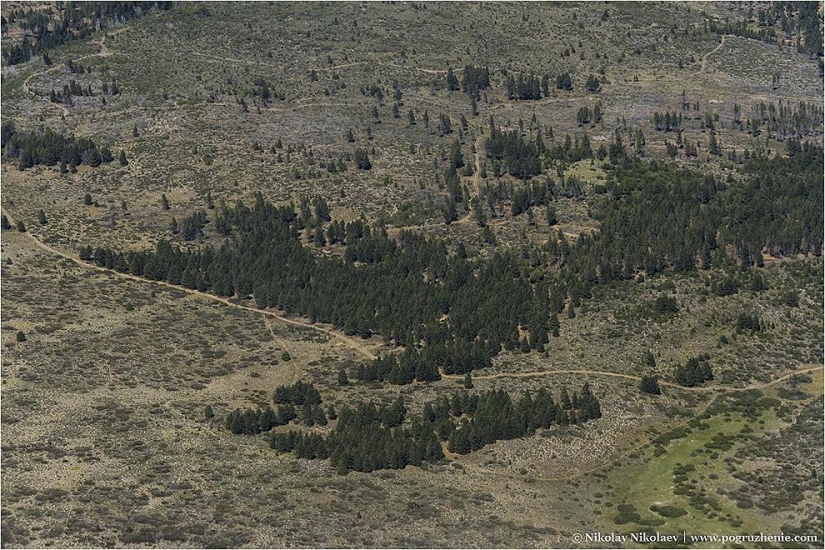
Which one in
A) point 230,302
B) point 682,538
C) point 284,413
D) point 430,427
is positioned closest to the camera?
point 682,538

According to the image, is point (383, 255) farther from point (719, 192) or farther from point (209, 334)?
point (719, 192)

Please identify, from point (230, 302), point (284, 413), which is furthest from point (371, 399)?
point (230, 302)

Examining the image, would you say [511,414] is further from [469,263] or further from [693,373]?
[469,263]

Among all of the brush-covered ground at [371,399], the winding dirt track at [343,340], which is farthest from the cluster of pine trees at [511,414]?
the winding dirt track at [343,340]

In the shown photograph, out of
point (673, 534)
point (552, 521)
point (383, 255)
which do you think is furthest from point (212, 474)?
point (383, 255)

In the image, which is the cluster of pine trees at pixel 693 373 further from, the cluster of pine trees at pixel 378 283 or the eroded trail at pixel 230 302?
the eroded trail at pixel 230 302

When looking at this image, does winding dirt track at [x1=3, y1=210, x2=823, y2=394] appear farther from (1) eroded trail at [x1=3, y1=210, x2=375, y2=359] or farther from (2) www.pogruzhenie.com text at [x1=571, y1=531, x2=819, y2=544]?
(2) www.pogruzhenie.com text at [x1=571, y1=531, x2=819, y2=544]

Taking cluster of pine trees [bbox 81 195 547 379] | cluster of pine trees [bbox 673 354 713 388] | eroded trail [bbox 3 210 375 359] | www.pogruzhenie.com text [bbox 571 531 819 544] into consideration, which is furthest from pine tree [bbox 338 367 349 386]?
www.pogruzhenie.com text [bbox 571 531 819 544]

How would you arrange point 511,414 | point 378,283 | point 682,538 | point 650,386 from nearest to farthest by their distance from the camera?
point 682,538 → point 511,414 → point 650,386 → point 378,283

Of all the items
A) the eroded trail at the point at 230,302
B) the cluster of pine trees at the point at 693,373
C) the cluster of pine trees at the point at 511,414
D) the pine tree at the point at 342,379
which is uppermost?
the eroded trail at the point at 230,302
